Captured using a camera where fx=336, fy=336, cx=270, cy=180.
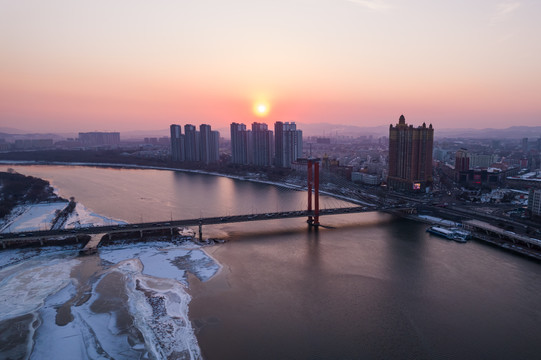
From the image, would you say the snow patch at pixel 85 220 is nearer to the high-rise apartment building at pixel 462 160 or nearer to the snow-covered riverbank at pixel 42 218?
the snow-covered riverbank at pixel 42 218

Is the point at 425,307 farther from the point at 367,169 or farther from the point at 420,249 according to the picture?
the point at 367,169

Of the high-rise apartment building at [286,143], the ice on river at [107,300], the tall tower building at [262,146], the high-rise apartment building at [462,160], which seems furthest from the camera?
the tall tower building at [262,146]

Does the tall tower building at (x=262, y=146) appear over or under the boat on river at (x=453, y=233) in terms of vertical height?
over

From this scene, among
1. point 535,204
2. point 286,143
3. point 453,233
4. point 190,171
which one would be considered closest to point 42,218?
point 453,233

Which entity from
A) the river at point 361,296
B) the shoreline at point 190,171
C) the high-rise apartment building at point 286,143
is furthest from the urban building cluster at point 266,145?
the river at point 361,296

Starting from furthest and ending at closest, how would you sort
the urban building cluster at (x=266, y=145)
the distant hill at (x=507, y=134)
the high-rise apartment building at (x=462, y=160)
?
1. the distant hill at (x=507, y=134)
2. the urban building cluster at (x=266, y=145)
3. the high-rise apartment building at (x=462, y=160)

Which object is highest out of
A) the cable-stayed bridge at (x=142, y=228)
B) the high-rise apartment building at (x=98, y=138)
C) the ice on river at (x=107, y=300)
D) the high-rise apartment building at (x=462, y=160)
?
the high-rise apartment building at (x=98, y=138)
